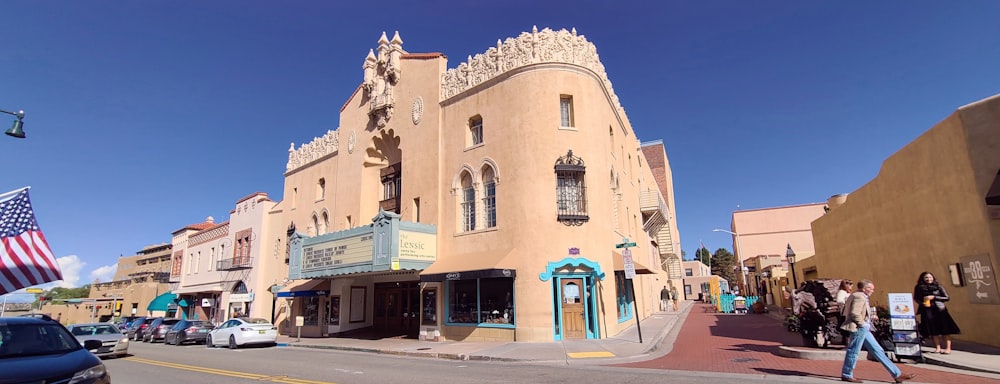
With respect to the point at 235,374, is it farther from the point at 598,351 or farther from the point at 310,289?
the point at 310,289

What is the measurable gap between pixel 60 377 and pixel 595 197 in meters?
15.6

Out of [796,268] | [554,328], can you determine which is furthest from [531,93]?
[796,268]

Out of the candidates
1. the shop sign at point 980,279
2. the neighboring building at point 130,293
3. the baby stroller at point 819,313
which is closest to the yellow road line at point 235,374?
the baby stroller at point 819,313

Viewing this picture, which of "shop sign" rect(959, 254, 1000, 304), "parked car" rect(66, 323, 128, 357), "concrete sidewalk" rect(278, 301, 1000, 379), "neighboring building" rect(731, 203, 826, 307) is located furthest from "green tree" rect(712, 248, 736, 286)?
"parked car" rect(66, 323, 128, 357)

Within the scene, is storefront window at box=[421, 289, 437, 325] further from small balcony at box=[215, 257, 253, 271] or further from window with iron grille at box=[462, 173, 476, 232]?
small balcony at box=[215, 257, 253, 271]

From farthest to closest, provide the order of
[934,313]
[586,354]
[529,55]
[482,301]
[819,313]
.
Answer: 1. [529,55]
2. [482,301]
3. [586,354]
4. [819,313]
5. [934,313]

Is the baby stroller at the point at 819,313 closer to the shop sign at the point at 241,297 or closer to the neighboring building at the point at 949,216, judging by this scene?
the neighboring building at the point at 949,216

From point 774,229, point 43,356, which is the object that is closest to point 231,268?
point 43,356

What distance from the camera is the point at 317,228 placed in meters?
29.0

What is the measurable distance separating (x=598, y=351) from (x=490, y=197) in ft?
25.3

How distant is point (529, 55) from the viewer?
63.8ft

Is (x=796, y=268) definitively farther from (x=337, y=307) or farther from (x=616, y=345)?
(x=337, y=307)

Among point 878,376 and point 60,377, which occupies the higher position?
point 60,377

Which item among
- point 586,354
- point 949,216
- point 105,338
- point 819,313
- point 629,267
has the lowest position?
point 586,354
